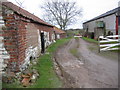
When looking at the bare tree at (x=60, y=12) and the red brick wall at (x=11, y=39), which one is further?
the bare tree at (x=60, y=12)

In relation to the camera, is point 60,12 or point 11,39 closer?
point 11,39

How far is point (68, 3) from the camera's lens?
32.7 meters

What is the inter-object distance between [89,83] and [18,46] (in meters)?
2.82

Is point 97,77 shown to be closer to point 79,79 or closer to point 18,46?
Answer: point 79,79

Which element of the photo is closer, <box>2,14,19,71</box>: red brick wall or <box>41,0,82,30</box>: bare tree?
<box>2,14,19,71</box>: red brick wall

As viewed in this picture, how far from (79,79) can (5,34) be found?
124 inches

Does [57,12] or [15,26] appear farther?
[57,12]

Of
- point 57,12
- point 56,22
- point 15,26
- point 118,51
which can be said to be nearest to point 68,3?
point 57,12

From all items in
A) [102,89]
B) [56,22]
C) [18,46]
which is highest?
[56,22]

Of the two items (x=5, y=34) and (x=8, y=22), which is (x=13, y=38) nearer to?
(x=5, y=34)

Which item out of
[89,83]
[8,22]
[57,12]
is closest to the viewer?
[89,83]

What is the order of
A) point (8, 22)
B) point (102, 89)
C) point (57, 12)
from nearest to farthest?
point (102, 89) < point (8, 22) < point (57, 12)

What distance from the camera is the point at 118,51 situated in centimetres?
842

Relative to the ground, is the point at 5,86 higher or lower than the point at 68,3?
lower
